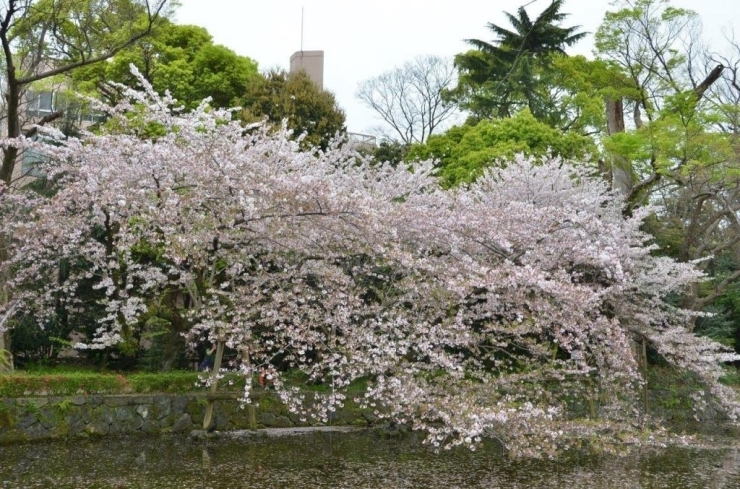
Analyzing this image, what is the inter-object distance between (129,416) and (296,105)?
11568mm

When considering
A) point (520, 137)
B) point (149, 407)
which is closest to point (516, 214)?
point (149, 407)

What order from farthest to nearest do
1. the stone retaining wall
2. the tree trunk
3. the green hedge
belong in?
the tree trunk → the green hedge → the stone retaining wall

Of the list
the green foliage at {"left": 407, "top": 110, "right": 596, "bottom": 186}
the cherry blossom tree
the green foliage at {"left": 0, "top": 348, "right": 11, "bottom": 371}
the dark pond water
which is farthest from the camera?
the green foliage at {"left": 407, "top": 110, "right": 596, "bottom": 186}

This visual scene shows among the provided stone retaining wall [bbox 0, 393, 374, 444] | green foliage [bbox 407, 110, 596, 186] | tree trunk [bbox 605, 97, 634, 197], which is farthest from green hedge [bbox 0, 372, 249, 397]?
green foliage [bbox 407, 110, 596, 186]

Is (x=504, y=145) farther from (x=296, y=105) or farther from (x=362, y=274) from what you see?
(x=362, y=274)

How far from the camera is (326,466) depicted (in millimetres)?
8906

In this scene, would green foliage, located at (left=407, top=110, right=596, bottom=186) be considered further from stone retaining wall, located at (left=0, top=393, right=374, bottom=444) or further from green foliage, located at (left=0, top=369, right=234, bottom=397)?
green foliage, located at (left=0, top=369, right=234, bottom=397)

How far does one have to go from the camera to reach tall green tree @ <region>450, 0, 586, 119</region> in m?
26.0

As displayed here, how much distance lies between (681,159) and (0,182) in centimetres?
1150

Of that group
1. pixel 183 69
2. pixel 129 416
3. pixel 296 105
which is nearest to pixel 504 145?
pixel 296 105

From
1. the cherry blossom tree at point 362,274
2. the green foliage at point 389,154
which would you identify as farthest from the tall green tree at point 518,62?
the cherry blossom tree at point 362,274

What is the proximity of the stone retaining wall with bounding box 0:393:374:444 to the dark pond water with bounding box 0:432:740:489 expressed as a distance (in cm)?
36

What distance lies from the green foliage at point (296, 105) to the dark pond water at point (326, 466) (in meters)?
11.2

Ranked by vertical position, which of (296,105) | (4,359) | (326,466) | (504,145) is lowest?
(326,466)
